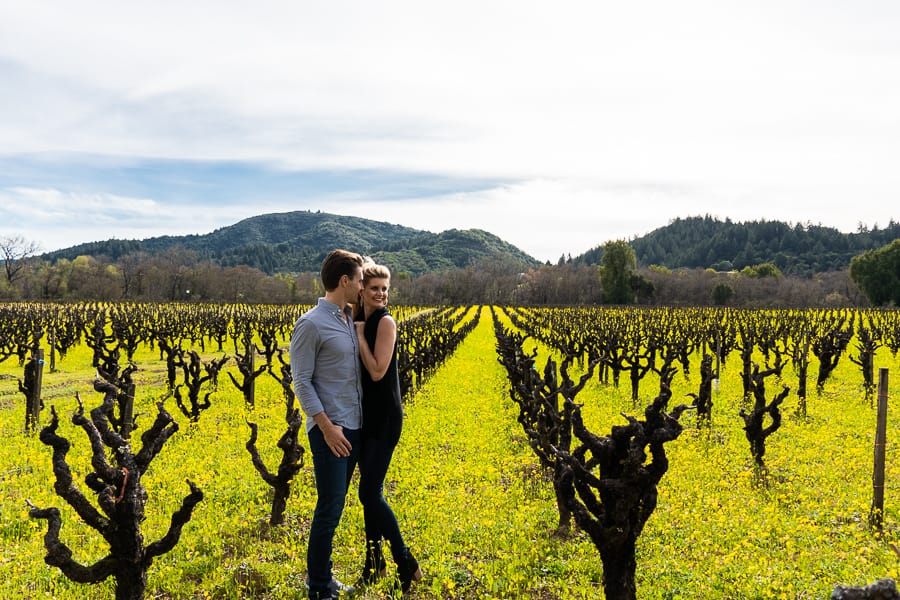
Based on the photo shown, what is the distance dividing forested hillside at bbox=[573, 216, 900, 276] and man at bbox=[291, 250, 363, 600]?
16181 centimetres

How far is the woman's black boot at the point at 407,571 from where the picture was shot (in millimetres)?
4328

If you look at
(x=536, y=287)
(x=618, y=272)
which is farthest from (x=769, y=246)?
(x=618, y=272)

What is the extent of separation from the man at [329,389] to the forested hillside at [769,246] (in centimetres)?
16181

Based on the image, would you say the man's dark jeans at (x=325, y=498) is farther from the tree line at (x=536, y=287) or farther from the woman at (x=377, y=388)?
the tree line at (x=536, y=287)

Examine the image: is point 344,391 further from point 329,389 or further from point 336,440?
point 336,440

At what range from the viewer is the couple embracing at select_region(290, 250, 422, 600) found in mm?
3656

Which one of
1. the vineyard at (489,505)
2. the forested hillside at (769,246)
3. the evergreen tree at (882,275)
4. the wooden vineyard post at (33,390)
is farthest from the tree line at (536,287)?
the wooden vineyard post at (33,390)

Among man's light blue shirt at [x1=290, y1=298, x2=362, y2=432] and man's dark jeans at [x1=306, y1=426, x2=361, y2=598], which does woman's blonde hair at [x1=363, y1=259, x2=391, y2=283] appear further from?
man's dark jeans at [x1=306, y1=426, x2=361, y2=598]

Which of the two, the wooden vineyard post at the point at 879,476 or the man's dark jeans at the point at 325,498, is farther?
the wooden vineyard post at the point at 879,476

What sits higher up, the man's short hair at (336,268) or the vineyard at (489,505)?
the man's short hair at (336,268)

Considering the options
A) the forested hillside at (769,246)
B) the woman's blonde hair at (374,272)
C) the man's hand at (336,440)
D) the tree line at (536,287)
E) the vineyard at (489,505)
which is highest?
the forested hillside at (769,246)

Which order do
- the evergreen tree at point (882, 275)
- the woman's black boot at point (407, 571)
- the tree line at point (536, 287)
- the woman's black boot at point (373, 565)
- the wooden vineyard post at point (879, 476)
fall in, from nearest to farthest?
1. the woman's black boot at point (407, 571)
2. the woman's black boot at point (373, 565)
3. the wooden vineyard post at point (879, 476)
4. the evergreen tree at point (882, 275)
5. the tree line at point (536, 287)

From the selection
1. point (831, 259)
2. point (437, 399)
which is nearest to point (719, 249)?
point (831, 259)

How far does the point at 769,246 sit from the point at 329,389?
190246 millimetres
